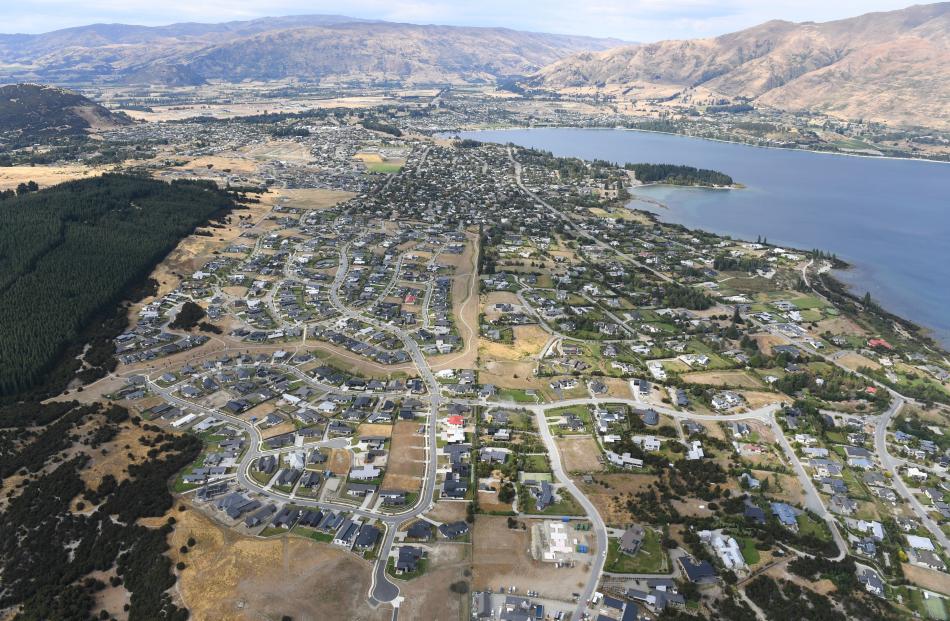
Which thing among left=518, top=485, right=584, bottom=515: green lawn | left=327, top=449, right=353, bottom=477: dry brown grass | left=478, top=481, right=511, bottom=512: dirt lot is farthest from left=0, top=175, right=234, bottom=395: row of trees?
left=518, top=485, right=584, bottom=515: green lawn

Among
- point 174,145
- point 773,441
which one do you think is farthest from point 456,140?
point 773,441

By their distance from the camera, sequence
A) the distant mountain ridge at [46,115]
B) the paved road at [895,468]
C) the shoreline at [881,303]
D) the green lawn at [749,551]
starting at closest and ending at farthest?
the green lawn at [749,551]
the paved road at [895,468]
the shoreline at [881,303]
the distant mountain ridge at [46,115]

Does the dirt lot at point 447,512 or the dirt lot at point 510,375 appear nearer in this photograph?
the dirt lot at point 447,512

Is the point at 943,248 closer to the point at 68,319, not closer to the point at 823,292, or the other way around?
the point at 823,292

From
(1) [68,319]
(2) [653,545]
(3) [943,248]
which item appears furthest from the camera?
(3) [943,248]

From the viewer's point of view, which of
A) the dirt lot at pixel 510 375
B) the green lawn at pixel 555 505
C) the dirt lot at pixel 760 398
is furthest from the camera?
the dirt lot at pixel 510 375

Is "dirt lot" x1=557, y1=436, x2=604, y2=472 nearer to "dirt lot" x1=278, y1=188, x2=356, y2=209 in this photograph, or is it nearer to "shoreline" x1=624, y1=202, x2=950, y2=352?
"shoreline" x1=624, y1=202, x2=950, y2=352

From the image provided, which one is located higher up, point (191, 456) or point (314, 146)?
point (314, 146)

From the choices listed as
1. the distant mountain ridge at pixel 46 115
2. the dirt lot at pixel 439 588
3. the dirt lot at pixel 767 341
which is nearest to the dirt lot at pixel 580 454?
the dirt lot at pixel 439 588

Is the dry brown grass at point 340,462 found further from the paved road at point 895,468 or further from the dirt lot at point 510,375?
the paved road at point 895,468
